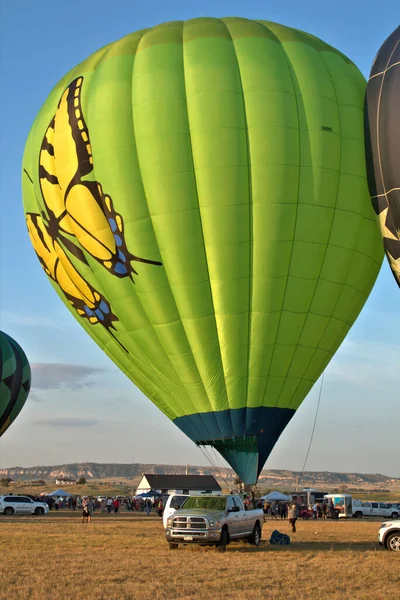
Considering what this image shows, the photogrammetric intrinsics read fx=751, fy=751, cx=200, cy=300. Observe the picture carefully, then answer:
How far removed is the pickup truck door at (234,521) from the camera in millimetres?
18422

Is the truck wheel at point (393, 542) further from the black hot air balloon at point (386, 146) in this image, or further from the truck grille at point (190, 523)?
the black hot air balloon at point (386, 146)

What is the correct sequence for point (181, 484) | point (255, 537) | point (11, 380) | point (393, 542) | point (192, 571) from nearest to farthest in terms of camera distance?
point (192, 571) < point (393, 542) < point (255, 537) < point (11, 380) < point (181, 484)

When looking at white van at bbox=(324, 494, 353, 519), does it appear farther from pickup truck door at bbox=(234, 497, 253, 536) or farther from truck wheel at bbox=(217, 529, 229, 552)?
truck wheel at bbox=(217, 529, 229, 552)

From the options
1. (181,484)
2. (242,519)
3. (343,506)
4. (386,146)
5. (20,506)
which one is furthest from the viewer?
(181,484)

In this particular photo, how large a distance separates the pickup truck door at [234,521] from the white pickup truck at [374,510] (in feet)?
113

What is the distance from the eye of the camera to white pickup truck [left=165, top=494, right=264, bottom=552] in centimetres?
1772

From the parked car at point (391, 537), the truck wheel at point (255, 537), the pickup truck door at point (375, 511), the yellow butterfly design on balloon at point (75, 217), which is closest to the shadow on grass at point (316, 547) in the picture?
the truck wheel at point (255, 537)

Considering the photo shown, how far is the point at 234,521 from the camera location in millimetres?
18609

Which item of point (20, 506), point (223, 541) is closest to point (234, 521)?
point (223, 541)

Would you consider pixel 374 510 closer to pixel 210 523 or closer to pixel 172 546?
pixel 172 546

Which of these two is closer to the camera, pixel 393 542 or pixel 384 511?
pixel 393 542

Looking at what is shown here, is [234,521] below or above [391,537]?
above

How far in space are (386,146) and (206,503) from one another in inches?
424

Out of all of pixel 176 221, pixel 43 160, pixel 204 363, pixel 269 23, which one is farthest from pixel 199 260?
pixel 269 23
